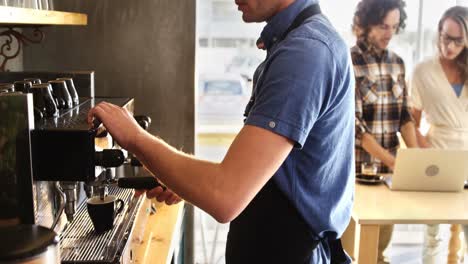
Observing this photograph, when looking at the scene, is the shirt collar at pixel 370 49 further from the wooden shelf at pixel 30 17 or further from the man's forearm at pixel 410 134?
the wooden shelf at pixel 30 17

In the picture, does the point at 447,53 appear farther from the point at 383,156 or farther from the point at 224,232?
the point at 224,232

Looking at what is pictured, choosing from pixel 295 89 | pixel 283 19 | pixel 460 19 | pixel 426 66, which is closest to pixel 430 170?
pixel 426 66

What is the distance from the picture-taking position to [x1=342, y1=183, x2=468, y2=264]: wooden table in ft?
6.40

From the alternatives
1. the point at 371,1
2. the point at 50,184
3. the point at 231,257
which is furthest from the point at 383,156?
the point at 50,184

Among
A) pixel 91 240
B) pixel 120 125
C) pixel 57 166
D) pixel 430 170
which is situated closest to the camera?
pixel 120 125

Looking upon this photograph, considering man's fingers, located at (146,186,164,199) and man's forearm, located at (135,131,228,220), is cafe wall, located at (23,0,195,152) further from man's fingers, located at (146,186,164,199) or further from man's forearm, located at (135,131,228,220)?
man's forearm, located at (135,131,228,220)

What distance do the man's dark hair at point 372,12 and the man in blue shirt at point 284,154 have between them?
1436 mm

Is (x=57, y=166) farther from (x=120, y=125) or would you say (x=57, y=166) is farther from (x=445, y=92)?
(x=445, y=92)

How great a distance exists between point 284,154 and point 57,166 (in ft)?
1.70

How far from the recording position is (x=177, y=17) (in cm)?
235

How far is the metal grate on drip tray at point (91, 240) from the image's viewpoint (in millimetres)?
1183

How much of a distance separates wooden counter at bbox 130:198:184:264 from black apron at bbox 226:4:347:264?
0.98 feet

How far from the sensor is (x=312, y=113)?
939mm

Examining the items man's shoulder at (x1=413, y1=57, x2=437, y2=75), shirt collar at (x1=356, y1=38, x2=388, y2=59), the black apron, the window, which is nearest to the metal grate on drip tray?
the black apron
